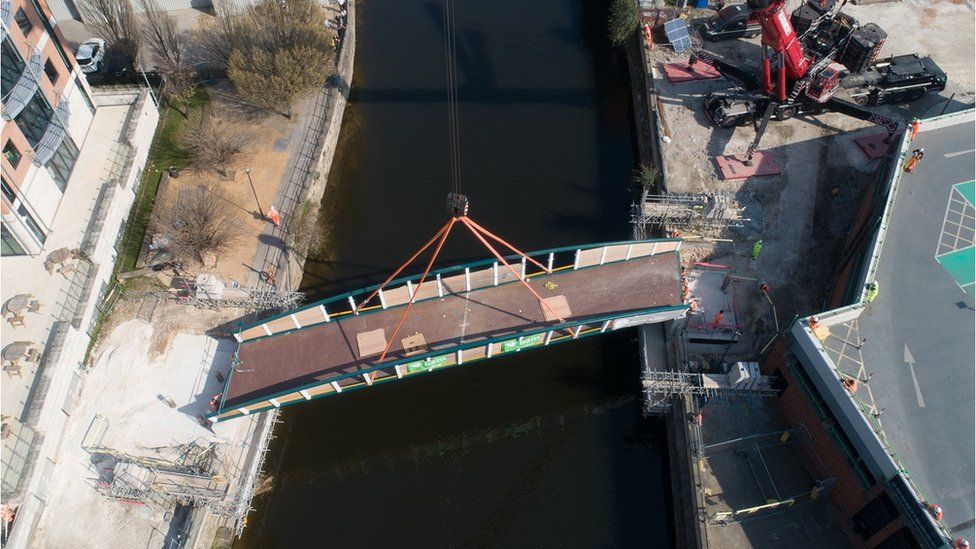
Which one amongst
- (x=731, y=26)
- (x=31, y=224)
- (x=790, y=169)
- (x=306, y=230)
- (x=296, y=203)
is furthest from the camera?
(x=731, y=26)

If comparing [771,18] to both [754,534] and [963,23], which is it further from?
[754,534]

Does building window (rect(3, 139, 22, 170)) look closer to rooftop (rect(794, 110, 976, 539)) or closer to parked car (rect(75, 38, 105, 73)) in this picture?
parked car (rect(75, 38, 105, 73))

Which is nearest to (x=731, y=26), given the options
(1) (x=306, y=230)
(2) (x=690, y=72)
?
(2) (x=690, y=72)

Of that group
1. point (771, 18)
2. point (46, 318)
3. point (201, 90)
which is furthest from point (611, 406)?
point (201, 90)

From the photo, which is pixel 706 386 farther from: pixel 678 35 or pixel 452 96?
pixel 678 35

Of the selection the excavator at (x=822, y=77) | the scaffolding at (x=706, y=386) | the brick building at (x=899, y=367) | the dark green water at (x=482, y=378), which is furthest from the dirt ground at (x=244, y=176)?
the brick building at (x=899, y=367)

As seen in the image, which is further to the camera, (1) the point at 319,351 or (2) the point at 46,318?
(2) the point at 46,318

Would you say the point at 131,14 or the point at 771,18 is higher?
the point at 771,18
